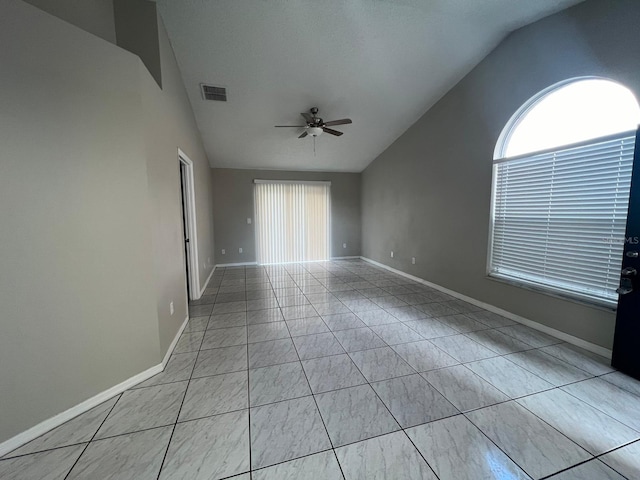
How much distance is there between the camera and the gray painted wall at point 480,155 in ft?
7.26

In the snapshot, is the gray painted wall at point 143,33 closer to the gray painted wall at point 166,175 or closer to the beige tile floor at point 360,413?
the gray painted wall at point 166,175

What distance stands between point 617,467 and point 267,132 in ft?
17.1

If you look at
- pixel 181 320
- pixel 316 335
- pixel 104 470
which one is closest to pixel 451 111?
pixel 316 335

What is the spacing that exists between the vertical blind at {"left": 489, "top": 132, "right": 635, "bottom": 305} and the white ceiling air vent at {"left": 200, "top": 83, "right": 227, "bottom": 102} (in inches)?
149

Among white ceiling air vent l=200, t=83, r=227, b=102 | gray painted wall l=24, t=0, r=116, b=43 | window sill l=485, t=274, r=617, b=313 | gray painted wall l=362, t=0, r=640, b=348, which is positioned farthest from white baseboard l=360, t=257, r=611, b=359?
gray painted wall l=24, t=0, r=116, b=43

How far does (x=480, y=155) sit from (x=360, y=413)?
3406mm

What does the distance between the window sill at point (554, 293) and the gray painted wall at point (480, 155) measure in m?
0.04

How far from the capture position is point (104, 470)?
127 centimetres

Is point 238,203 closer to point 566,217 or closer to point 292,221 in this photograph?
point 292,221

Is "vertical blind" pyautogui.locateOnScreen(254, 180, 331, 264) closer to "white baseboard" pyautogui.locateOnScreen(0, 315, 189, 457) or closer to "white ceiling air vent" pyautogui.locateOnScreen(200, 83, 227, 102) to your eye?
"white ceiling air vent" pyautogui.locateOnScreen(200, 83, 227, 102)

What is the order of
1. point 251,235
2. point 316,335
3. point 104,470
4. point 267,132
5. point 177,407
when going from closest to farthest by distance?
point 104,470 → point 177,407 → point 316,335 → point 267,132 → point 251,235

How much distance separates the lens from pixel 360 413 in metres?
1.63

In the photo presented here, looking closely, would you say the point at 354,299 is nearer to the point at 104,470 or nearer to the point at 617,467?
the point at 617,467

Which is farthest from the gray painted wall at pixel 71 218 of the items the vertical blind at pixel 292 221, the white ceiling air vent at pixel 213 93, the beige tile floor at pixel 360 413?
the vertical blind at pixel 292 221
